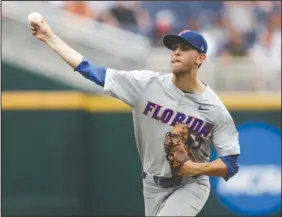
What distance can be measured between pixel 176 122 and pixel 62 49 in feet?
3.06

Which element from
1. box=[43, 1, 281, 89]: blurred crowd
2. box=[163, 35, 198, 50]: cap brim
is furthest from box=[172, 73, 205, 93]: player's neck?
box=[43, 1, 281, 89]: blurred crowd

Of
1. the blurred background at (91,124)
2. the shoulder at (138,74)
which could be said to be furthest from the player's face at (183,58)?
the blurred background at (91,124)

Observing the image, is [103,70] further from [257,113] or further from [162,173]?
[257,113]

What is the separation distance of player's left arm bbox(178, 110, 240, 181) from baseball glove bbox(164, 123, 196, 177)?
0.05 meters

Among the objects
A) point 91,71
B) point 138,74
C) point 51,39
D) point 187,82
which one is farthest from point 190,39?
point 51,39

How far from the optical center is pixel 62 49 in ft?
19.0

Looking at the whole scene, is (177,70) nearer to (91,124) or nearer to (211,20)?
(91,124)

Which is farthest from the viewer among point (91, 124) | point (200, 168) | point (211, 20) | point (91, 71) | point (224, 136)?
point (211, 20)

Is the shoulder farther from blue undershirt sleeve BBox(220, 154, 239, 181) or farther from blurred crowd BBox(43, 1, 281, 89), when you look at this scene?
blurred crowd BBox(43, 1, 281, 89)

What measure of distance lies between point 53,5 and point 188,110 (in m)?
5.16

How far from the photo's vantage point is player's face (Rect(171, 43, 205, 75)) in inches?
232

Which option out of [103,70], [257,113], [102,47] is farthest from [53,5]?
[103,70]

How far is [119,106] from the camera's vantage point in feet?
34.7

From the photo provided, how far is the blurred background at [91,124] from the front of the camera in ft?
34.3
